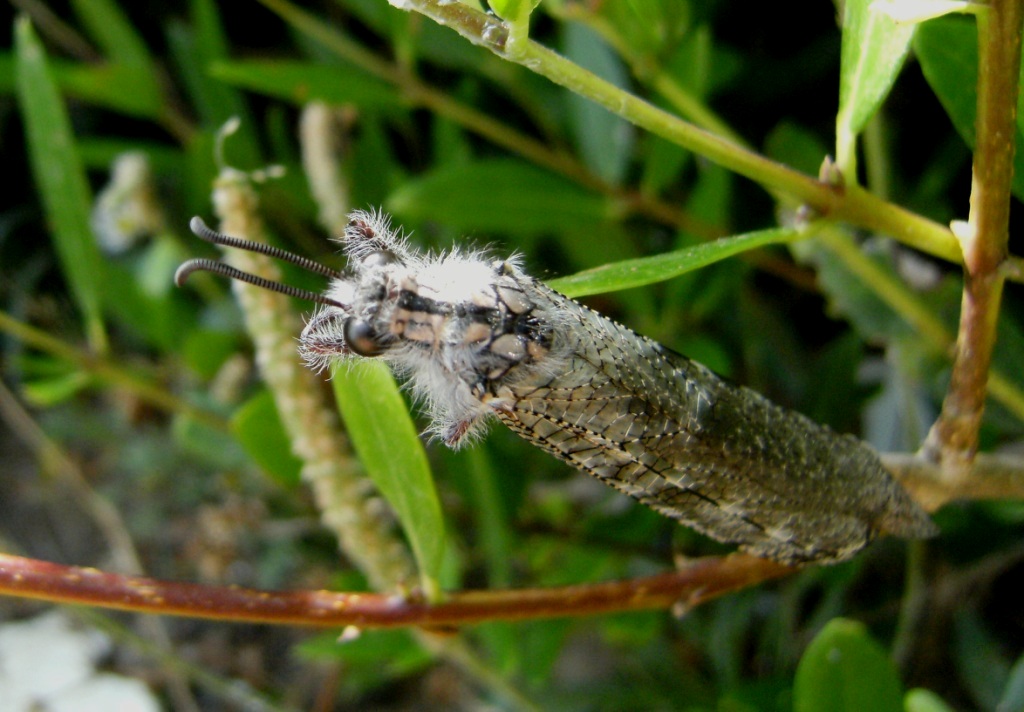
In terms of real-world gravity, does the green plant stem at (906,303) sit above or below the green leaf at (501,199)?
below

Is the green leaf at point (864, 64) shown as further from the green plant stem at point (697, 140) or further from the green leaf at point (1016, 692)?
the green leaf at point (1016, 692)

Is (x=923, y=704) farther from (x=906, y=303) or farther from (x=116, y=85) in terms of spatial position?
(x=116, y=85)

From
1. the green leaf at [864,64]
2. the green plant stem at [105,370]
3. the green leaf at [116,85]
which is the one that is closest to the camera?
the green leaf at [864,64]

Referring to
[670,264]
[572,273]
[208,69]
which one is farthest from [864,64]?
[208,69]

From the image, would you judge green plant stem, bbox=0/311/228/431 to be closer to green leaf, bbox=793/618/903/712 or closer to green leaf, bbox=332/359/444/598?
green leaf, bbox=332/359/444/598

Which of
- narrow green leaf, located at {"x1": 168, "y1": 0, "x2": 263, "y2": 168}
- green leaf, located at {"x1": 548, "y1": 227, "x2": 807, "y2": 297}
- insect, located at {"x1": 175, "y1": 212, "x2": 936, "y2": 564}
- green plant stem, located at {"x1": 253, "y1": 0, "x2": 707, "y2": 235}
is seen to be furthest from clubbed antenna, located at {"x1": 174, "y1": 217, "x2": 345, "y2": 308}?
narrow green leaf, located at {"x1": 168, "y1": 0, "x2": 263, "y2": 168}

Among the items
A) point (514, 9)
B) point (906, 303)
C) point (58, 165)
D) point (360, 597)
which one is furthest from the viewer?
point (58, 165)

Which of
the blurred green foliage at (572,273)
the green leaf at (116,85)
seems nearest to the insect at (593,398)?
the blurred green foliage at (572,273)
